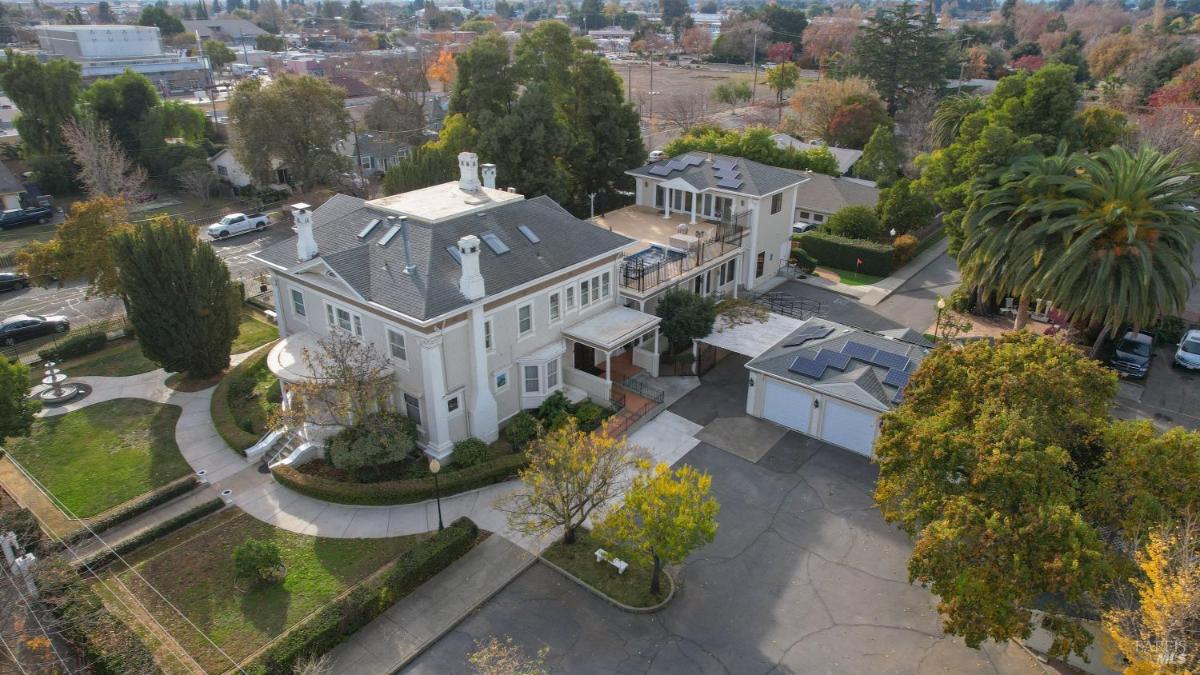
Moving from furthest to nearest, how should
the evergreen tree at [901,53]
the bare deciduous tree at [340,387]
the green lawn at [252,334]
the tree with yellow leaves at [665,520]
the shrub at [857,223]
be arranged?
the evergreen tree at [901,53] → the shrub at [857,223] → the green lawn at [252,334] → the bare deciduous tree at [340,387] → the tree with yellow leaves at [665,520]

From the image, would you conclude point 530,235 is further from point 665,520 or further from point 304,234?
point 665,520

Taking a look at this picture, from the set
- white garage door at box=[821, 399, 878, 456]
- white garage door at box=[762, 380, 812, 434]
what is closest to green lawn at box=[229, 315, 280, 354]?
white garage door at box=[762, 380, 812, 434]

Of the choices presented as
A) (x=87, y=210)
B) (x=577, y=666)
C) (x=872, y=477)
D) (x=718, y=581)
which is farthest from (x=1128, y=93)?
(x=87, y=210)

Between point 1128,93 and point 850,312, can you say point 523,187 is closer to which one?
point 850,312

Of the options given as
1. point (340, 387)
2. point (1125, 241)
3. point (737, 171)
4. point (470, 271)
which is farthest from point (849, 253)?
point (340, 387)

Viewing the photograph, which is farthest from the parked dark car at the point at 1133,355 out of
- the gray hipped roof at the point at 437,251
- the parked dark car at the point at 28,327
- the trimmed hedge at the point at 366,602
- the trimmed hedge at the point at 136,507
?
the parked dark car at the point at 28,327

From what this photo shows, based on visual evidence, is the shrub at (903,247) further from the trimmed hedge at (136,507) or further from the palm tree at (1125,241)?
the trimmed hedge at (136,507)
